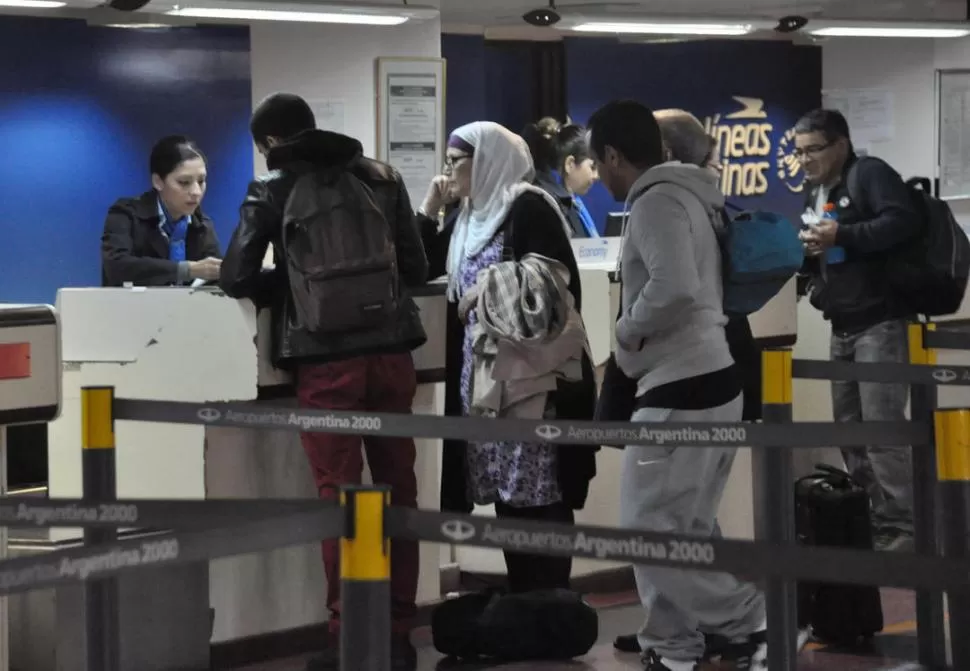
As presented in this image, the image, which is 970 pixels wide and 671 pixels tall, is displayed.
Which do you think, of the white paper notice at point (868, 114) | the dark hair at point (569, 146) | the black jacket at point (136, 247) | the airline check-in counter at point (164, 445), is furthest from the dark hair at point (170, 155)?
the white paper notice at point (868, 114)

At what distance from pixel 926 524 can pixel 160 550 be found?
8.12 feet

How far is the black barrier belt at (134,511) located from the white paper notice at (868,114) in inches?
282

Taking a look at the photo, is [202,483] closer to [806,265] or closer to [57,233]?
[806,265]

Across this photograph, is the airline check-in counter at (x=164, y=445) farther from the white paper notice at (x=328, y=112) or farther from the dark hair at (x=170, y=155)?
the white paper notice at (x=328, y=112)

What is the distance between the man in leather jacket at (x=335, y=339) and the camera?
13.2ft

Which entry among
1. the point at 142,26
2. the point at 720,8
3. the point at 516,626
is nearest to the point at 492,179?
the point at 516,626

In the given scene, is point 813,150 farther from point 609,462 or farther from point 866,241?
point 609,462

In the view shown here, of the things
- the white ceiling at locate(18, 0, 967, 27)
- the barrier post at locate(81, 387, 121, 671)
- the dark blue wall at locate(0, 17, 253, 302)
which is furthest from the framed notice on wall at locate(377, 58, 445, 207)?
the barrier post at locate(81, 387, 121, 671)

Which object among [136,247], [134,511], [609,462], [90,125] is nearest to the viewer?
[134,511]

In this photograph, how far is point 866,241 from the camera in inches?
211

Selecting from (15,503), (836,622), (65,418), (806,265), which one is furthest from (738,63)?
(15,503)

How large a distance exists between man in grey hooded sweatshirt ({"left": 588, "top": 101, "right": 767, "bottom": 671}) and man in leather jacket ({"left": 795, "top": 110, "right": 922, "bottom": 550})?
5.27 feet

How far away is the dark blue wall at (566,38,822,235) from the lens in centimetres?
909

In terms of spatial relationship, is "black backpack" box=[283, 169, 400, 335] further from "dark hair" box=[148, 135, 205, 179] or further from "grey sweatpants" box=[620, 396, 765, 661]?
"dark hair" box=[148, 135, 205, 179]
